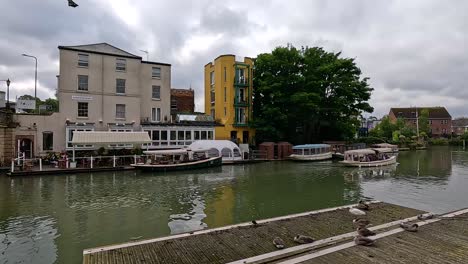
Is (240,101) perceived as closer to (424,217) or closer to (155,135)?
(155,135)

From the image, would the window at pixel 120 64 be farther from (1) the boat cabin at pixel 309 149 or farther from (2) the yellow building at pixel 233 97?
(1) the boat cabin at pixel 309 149

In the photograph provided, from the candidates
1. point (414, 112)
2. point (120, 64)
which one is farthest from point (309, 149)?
point (414, 112)

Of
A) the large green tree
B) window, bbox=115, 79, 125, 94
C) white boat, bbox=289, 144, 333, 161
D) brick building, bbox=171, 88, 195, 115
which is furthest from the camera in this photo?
brick building, bbox=171, 88, 195, 115

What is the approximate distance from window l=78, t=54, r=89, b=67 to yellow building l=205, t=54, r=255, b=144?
59.2ft

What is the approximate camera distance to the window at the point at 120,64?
3444 centimetres

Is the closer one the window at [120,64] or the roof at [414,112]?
the window at [120,64]

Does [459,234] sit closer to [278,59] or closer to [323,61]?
[278,59]

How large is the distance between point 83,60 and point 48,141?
30.5 ft

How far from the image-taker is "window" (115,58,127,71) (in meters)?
34.4

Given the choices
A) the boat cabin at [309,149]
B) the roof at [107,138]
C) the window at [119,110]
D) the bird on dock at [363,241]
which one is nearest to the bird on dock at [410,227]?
the bird on dock at [363,241]

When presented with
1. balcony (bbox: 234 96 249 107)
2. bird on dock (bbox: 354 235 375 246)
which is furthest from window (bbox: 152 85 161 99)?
bird on dock (bbox: 354 235 375 246)

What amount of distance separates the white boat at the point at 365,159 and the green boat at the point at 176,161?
13976mm

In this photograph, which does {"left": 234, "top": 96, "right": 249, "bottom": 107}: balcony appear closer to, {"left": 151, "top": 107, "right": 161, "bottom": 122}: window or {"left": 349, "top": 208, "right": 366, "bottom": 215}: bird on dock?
{"left": 151, "top": 107, "right": 161, "bottom": 122}: window

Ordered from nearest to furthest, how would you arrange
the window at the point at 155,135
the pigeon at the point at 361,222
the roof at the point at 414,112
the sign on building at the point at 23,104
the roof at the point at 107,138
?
1. the pigeon at the point at 361,222
2. the roof at the point at 107,138
3. the sign on building at the point at 23,104
4. the window at the point at 155,135
5. the roof at the point at 414,112
